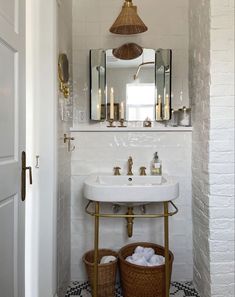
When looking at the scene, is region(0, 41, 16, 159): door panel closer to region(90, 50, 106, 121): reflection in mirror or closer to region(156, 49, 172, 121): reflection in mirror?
region(90, 50, 106, 121): reflection in mirror

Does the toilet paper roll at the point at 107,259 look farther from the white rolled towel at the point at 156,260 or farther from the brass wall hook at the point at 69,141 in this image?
the brass wall hook at the point at 69,141

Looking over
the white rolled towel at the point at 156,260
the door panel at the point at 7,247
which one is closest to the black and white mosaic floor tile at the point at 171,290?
the white rolled towel at the point at 156,260

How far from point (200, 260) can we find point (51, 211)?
1.17 meters

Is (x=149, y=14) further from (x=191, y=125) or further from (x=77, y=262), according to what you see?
(x=77, y=262)

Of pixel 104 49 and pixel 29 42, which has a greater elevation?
pixel 104 49

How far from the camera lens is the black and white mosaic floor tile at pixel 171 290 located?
6.98 feet

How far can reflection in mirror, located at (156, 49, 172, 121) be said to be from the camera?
2.34 metres

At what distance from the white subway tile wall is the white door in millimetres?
980

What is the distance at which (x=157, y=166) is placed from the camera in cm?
228

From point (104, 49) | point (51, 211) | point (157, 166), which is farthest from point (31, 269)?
point (104, 49)

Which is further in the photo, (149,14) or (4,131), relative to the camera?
(149,14)

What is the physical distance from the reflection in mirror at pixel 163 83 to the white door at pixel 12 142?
1.26 m

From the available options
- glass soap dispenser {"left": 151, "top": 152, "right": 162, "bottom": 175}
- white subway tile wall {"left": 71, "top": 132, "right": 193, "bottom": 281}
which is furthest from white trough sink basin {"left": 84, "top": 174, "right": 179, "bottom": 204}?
white subway tile wall {"left": 71, "top": 132, "right": 193, "bottom": 281}

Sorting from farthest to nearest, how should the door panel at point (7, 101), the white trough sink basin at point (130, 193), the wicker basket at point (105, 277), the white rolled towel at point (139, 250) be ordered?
1. the white rolled towel at point (139, 250)
2. the wicker basket at point (105, 277)
3. the white trough sink basin at point (130, 193)
4. the door panel at point (7, 101)
